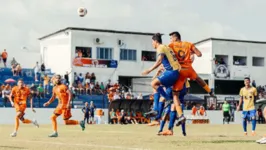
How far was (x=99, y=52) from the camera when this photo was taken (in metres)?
78.9

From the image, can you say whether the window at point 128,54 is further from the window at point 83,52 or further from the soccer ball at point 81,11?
the soccer ball at point 81,11

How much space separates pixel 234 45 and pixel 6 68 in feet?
119

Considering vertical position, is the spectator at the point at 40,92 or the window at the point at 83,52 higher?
the window at the point at 83,52

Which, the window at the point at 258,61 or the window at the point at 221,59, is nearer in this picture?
the window at the point at 221,59

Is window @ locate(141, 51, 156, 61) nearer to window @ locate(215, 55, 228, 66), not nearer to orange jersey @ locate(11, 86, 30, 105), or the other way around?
window @ locate(215, 55, 228, 66)

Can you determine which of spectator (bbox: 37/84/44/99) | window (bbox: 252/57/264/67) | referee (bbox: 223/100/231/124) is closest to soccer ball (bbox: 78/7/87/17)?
spectator (bbox: 37/84/44/99)

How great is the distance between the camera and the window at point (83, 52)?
77.2 meters

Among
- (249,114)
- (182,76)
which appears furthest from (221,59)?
(182,76)

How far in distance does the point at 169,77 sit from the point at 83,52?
61170 millimetres

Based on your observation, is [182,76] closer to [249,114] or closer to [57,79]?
[57,79]

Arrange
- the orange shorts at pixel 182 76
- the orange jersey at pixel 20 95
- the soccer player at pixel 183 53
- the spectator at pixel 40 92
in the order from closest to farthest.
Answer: the orange shorts at pixel 182 76 → the soccer player at pixel 183 53 → the orange jersey at pixel 20 95 → the spectator at pixel 40 92

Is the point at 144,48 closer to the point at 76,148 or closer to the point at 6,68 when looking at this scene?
the point at 6,68

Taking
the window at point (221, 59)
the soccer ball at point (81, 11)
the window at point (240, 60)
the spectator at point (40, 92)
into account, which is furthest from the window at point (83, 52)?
the soccer ball at point (81, 11)

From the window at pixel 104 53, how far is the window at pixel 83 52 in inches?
45.9
